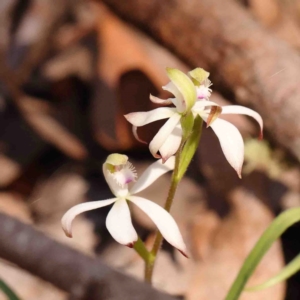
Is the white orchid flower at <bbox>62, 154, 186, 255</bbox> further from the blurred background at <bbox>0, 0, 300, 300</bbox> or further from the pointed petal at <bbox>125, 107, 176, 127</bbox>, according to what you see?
the blurred background at <bbox>0, 0, 300, 300</bbox>

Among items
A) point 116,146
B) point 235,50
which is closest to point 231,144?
point 235,50

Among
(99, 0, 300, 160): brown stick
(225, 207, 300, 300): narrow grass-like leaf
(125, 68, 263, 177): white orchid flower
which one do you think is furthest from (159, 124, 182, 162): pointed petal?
(99, 0, 300, 160): brown stick

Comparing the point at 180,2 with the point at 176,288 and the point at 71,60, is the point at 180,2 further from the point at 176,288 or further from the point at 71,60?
the point at 176,288

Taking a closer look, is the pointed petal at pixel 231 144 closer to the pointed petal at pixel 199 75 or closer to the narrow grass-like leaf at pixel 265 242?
the pointed petal at pixel 199 75

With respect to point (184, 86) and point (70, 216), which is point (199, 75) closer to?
point (184, 86)

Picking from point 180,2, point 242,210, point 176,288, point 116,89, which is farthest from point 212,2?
point 176,288

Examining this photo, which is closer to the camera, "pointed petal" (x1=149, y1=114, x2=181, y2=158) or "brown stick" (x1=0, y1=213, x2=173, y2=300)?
"pointed petal" (x1=149, y1=114, x2=181, y2=158)

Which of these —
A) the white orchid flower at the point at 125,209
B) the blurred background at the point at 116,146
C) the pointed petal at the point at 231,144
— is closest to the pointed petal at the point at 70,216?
the white orchid flower at the point at 125,209
